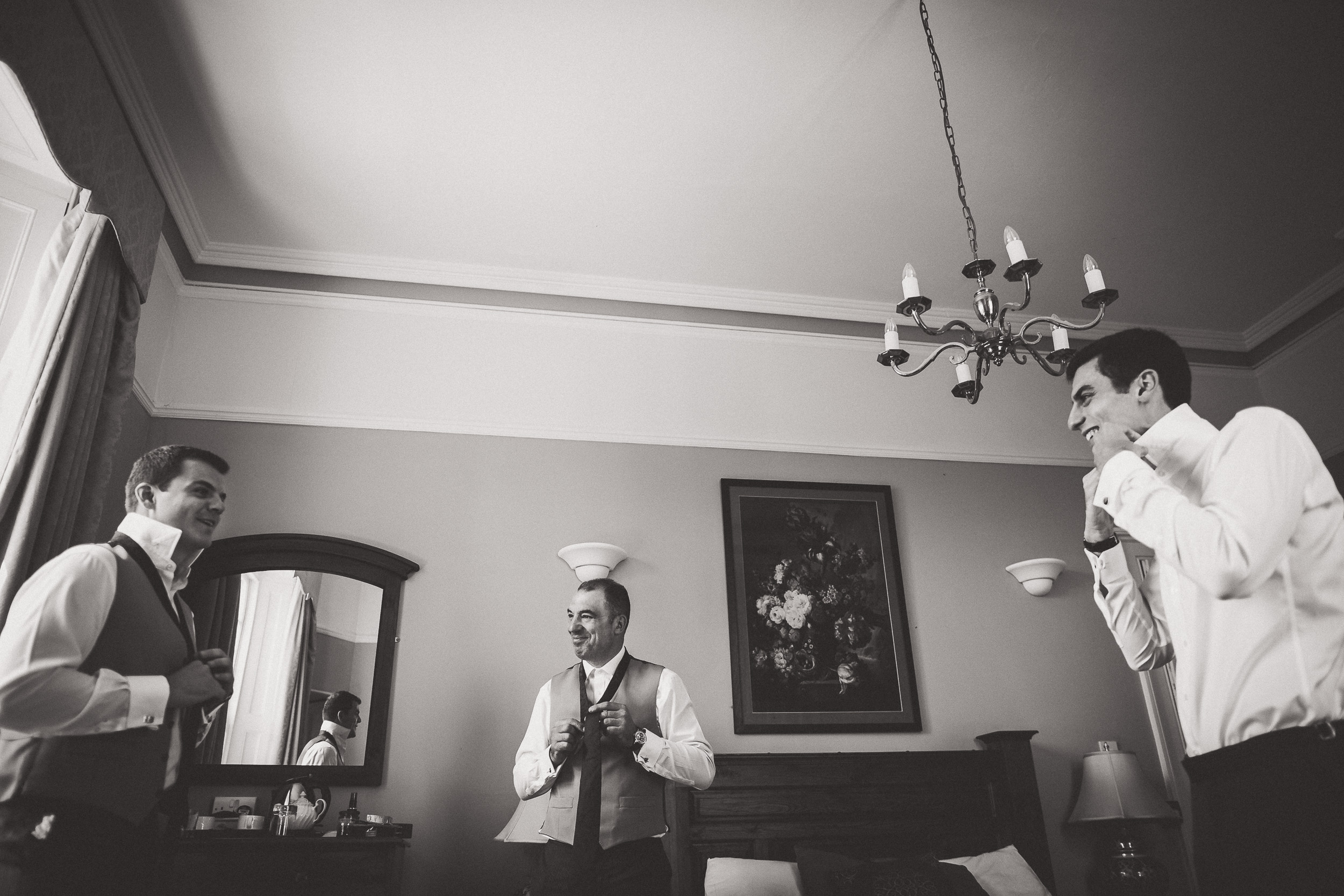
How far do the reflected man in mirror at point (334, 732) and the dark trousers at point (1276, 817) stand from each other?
355 cm

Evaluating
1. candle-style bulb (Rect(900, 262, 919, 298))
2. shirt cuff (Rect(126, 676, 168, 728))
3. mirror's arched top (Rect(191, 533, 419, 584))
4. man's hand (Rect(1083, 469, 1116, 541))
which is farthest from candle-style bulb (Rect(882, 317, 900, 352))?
mirror's arched top (Rect(191, 533, 419, 584))

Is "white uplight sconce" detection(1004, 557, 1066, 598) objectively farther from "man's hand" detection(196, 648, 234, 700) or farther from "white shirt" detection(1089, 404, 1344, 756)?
"man's hand" detection(196, 648, 234, 700)

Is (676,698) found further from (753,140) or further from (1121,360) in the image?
(753,140)

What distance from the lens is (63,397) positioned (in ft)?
10.1

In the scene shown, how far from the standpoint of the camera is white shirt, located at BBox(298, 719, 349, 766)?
12.8 feet

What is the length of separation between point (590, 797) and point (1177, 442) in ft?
6.42

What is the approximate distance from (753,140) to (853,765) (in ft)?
10.1

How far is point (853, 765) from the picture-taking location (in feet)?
14.0

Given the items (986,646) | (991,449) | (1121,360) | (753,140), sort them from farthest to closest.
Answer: (991,449) < (986,646) < (753,140) < (1121,360)

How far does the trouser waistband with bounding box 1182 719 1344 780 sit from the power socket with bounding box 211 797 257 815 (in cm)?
356

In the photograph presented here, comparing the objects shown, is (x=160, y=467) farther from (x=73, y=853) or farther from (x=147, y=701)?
(x=73, y=853)

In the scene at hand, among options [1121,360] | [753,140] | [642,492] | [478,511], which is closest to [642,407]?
[642,492]

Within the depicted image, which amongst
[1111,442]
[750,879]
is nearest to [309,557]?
[750,879]

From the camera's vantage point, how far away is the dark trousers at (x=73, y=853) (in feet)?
5.90
